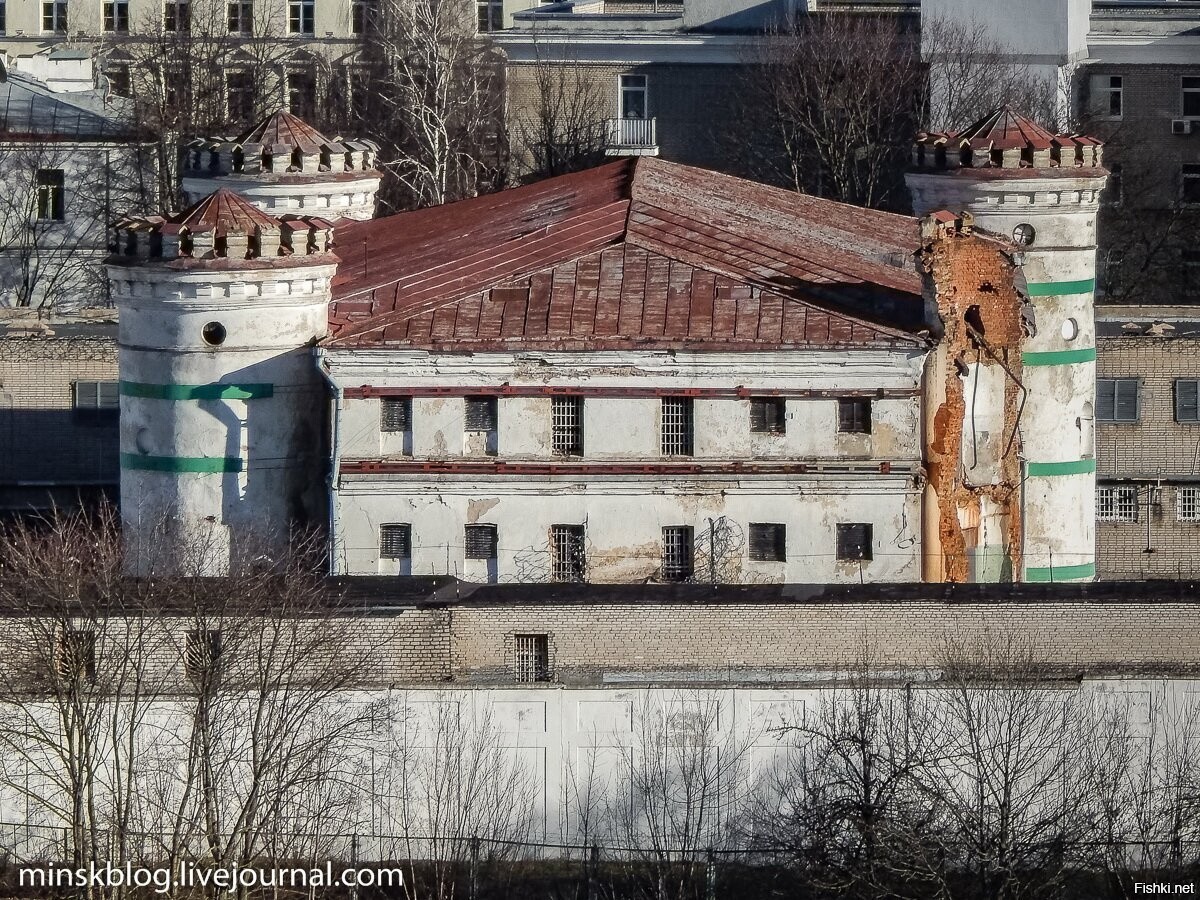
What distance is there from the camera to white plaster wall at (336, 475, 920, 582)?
178ft

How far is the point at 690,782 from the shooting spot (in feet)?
147

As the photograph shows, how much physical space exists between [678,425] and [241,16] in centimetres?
5641

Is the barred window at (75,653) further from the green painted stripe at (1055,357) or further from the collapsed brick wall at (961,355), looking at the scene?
the green painted stripe at (1055,357)

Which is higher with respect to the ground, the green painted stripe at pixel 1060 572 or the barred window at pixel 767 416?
the barred window at pixel 767 416

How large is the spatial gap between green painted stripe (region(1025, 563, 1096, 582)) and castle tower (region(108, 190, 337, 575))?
12116 mm

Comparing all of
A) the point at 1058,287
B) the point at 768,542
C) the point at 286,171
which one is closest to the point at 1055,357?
the point at 1058,287

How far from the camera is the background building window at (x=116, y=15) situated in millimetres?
109200

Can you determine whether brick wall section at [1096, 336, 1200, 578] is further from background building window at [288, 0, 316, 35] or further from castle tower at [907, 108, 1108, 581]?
background building window at [288, 0, 316, 35]

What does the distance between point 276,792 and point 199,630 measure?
3131 millimetres

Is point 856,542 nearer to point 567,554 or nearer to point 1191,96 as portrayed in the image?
point 567,554

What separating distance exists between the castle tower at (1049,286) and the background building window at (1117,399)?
8.88 meters

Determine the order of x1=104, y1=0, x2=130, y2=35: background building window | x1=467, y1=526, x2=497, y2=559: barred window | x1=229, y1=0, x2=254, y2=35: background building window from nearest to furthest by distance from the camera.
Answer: x1=467, y1=526, x2=497, y2=559: barred window
x1=229, y1=0, x2=254, y2=35: background building window
x1=104, y1=0, x2=130, y2=35: background building window

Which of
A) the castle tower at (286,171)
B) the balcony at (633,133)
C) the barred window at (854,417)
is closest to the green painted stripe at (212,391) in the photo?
the barred window at (854,417)

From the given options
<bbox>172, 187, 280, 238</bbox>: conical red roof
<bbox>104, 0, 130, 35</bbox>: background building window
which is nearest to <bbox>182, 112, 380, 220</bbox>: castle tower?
<bbox>172, 187, 280, 238</bbox>: conical red roof
